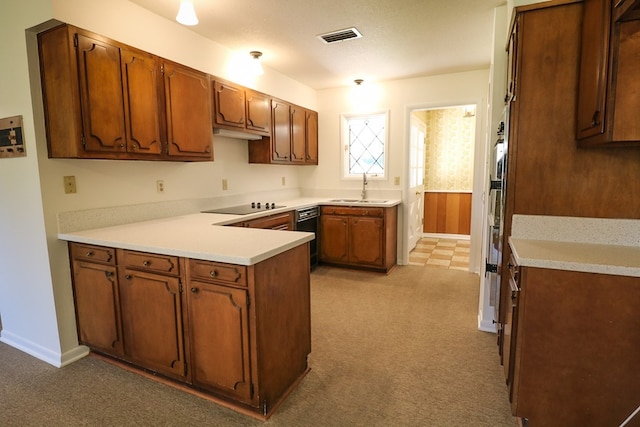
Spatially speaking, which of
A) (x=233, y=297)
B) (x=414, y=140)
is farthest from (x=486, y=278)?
(x=414, y=140)

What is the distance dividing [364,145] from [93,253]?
12.1 ft

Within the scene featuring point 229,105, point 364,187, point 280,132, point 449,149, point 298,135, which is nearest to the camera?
point 229,105

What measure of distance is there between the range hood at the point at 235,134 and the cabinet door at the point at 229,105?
78mm

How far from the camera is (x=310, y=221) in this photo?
13.6 ft

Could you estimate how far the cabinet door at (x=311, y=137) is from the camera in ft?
15.1

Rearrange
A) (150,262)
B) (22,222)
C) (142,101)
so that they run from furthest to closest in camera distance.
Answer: (142,101) → (22,222) → (150,262)

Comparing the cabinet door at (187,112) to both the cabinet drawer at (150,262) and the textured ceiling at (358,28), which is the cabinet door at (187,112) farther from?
the cabinet drawer at (150,262)

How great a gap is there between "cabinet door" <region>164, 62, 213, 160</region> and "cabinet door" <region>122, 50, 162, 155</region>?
0.29 feet

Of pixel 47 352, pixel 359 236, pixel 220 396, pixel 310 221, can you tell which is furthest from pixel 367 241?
pixel 47 352

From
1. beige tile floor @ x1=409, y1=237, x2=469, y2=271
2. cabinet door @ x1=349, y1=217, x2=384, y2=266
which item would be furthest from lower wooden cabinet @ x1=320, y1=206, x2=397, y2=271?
beige tile floor @ x1=409, y1=237, x2=469, y2=271

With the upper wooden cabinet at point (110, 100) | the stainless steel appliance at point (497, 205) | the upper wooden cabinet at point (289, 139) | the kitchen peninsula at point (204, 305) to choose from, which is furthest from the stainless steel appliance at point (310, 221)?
the stainless steel appliance at point (497, 205)

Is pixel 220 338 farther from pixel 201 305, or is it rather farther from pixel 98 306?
pixel 98 306

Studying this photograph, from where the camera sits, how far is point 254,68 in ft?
11.5

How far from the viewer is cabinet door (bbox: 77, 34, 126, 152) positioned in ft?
6.59
